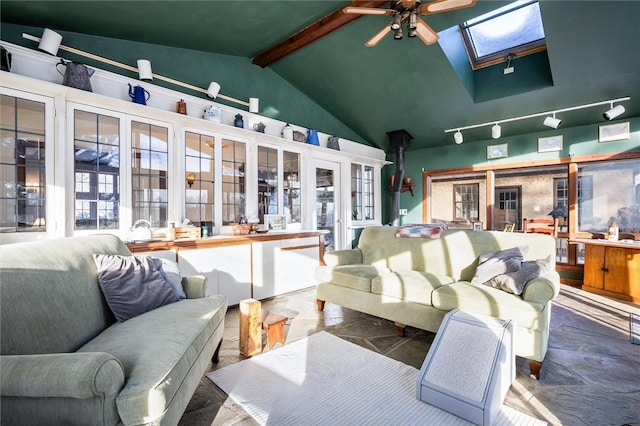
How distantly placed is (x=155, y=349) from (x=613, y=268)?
17.7 feet

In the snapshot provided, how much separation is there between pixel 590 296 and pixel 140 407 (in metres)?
5.28

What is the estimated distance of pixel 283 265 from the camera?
4199 millimetres

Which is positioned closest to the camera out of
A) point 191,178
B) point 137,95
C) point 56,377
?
point 56,377

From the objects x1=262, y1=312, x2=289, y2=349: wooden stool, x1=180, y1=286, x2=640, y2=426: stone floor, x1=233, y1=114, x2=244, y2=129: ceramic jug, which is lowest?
x1=180, y1=286, x2=640, y2=426: stone floor

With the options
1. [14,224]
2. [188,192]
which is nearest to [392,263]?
[188,192]

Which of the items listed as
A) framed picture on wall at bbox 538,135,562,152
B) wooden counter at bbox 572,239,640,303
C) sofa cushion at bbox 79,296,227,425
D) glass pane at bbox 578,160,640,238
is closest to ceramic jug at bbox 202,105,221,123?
sofa cushion at bbox 79,296,227,425

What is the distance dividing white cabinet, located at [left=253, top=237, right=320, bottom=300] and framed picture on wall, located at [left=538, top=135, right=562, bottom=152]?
13.3 feet

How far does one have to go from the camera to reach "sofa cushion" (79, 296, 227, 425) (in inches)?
48.0

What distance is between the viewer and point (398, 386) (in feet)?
6.75

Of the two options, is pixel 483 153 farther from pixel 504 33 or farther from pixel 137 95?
pixel 137 95

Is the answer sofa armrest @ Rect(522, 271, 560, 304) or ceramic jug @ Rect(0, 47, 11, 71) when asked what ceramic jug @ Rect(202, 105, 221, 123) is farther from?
sofa armrest @ Rect(522, 271, 560, 304)

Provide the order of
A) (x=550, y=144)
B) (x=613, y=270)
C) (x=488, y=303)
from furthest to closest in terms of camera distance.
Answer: (x=550, y=144) → (x=613, y=270) → (x=488, y=303)

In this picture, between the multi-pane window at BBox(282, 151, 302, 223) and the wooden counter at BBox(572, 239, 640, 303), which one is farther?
the multi-pane window at BBox(282, 151, 302, 223)

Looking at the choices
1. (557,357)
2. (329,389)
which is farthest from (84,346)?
(557,357)
